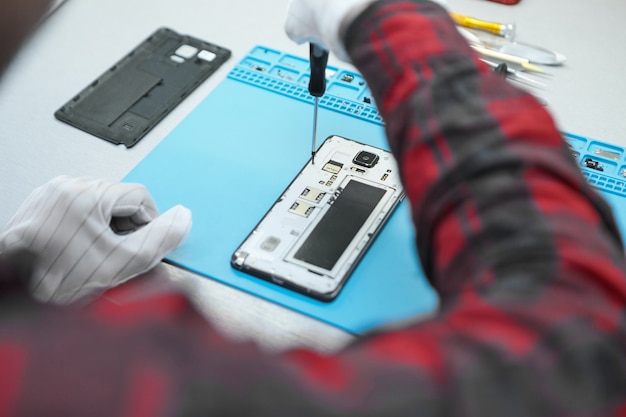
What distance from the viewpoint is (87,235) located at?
651 millimetres

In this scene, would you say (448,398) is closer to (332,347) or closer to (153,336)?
(153,336)

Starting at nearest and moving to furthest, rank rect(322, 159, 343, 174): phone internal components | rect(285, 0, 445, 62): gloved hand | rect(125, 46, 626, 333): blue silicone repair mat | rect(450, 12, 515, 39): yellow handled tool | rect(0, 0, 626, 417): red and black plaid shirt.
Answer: rect(0, 0, 626, 417): red and black plaid shirt, rect(285, 0, 445, 62): gloved hand, rect(125, 46, 626, 333): blue silicone repair mat, rect(322, 159, 343, 174): phone internal components, rect(450, 12, 515, 39): yellow handled tool

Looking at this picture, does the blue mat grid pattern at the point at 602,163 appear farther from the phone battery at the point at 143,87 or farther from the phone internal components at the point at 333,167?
the phone battery at the point at 143,87

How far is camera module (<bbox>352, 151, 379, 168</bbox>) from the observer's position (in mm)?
783

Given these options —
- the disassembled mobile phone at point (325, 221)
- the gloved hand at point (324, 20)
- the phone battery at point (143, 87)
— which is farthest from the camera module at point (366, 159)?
the phone battery at point (143, 87)

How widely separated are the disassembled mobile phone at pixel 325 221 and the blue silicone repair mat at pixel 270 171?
12 millimetres

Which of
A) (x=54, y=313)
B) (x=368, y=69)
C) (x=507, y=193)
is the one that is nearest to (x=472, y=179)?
(x=507, y=193)

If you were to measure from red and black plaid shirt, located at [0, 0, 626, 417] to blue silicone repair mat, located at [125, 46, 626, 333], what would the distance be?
0.71 ft

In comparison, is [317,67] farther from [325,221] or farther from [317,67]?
[325,221]

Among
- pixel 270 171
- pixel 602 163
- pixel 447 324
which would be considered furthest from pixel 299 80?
pixel 447 324

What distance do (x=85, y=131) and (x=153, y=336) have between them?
628mm

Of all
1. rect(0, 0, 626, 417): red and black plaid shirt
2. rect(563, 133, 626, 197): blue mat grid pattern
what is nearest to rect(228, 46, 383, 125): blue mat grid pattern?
rect(563, 133, 626, 197): blue mat grid pattern

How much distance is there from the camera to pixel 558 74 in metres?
0.93

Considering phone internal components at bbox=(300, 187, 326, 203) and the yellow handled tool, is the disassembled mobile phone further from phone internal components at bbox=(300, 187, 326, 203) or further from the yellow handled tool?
the yellow handled tool
